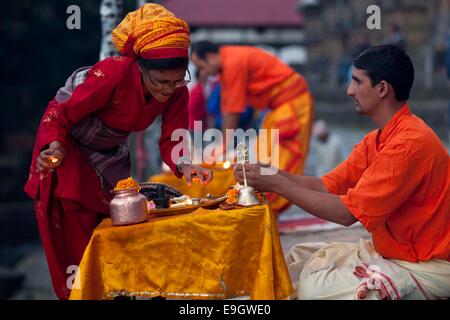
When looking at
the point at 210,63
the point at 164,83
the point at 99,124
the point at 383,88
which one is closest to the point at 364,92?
the point at 383,88

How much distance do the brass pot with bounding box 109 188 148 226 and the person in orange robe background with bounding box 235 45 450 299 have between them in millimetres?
509

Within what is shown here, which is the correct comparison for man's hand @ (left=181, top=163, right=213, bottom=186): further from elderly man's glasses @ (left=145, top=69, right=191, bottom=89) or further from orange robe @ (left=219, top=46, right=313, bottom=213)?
orange robe @ (left=219, top=46, right=313, bottom=213)

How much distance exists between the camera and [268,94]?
6.87m

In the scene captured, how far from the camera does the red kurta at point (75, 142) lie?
352cm

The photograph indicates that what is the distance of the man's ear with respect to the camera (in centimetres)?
330

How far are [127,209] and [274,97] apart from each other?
3.86 m

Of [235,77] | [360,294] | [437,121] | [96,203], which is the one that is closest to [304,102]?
[235,77]

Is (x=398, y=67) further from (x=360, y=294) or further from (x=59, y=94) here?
(x=59, y=94)

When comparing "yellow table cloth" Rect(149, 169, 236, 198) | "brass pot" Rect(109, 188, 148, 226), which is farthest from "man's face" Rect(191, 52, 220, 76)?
"brass pot" Rect(109, 188, 148, 226)

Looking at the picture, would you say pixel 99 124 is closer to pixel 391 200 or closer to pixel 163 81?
pixel 163 81

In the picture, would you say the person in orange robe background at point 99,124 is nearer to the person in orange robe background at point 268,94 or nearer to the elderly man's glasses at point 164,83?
the elderly man's glasses at point 164,83

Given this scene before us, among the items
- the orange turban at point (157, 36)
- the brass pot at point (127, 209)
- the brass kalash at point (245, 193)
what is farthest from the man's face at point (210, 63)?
the brass pot at point (127, 209)

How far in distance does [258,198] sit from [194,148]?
3686 mm
